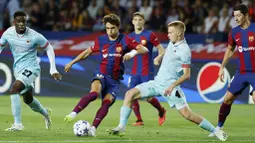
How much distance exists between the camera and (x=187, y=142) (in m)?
11.6

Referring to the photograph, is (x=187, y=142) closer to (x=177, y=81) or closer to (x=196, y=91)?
(x=177, y=81)

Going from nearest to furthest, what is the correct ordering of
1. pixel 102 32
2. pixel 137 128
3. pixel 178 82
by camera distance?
pixel 178 82, pixel 137 128, pixel 102 32

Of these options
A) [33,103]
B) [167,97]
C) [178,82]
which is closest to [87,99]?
[167,97]

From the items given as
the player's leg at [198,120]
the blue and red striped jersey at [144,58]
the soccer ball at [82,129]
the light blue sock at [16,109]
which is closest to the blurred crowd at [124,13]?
the blue and red striped jersey at [144,58]

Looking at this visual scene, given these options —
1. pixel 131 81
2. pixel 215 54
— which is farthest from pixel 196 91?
pixel 131 81

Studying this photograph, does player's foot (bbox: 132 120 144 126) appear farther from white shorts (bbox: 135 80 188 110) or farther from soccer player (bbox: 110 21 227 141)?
white shorts (bbox: 135 80 188 110)

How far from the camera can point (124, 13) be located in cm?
2542

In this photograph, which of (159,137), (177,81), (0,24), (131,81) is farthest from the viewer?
(0,24)

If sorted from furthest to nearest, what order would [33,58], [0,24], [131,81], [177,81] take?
[0,24] → [131,81] → [33,58] → [177,81]

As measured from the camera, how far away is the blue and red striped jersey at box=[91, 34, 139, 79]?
1264 centimetres

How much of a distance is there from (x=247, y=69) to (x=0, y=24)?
47.1ft

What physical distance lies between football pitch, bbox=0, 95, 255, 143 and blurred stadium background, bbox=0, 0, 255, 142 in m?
0.08

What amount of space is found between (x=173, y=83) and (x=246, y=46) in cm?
189

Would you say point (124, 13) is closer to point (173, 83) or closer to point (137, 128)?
point (137, 128)
